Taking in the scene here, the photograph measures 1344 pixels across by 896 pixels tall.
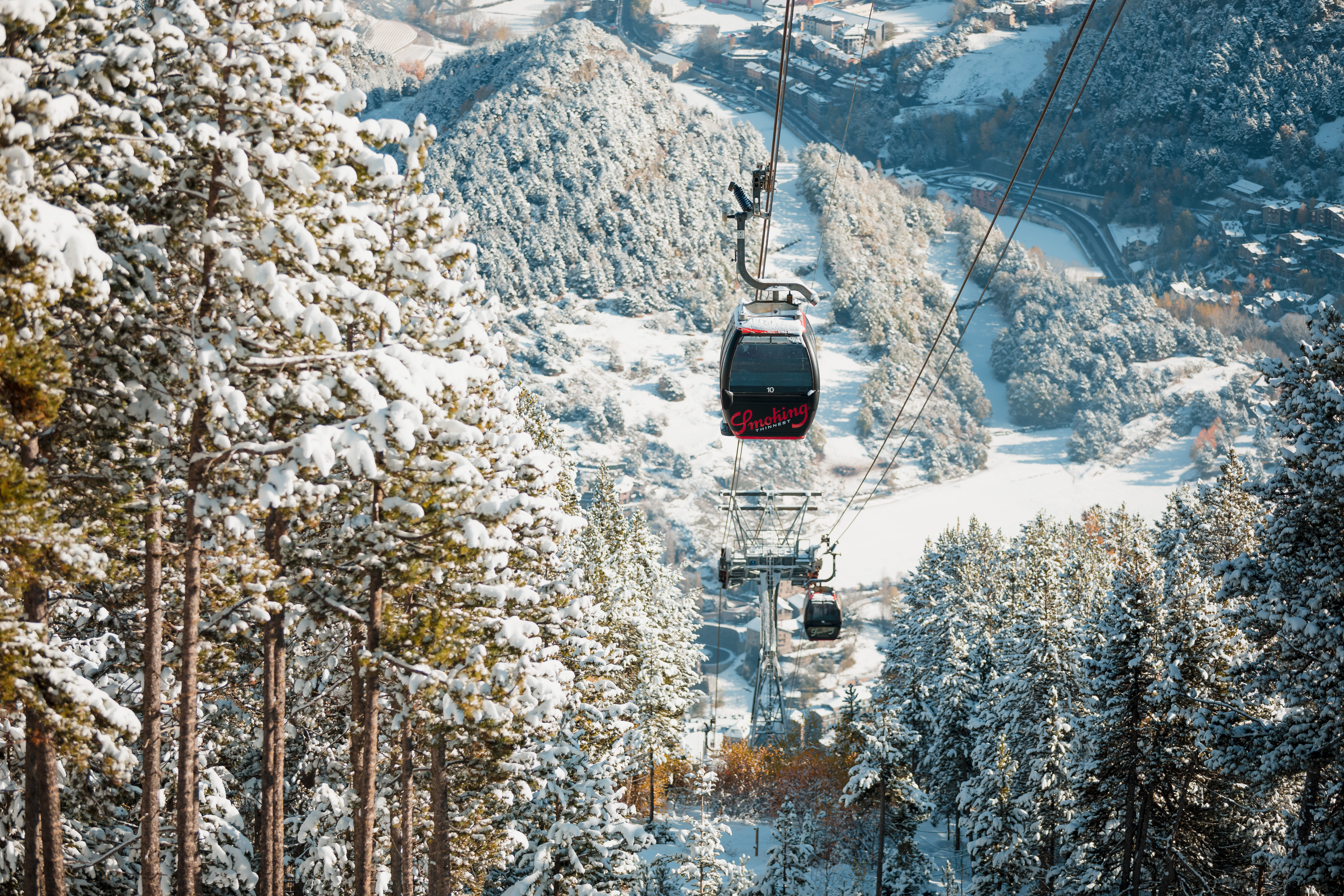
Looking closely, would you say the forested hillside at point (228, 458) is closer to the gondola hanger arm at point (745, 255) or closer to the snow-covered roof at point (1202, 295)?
the gondola hanger arm at point (745, 255)

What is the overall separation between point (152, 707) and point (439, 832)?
7222 mm

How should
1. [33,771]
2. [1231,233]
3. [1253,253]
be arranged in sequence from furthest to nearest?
[1231,233]
[1253,253]
[33,771]

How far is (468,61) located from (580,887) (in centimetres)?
16356

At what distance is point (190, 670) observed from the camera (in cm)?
1069

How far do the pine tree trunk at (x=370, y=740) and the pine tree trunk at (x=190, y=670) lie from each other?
6.77ft

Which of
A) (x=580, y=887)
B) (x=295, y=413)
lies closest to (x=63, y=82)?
(x=295, y=413)

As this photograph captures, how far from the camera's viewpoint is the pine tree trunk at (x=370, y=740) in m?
12.8

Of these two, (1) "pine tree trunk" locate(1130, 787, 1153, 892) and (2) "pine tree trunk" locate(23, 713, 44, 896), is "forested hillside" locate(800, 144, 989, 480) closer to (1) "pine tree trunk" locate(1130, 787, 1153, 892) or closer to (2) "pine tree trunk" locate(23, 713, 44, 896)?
(1) "pine tree trunk" locate(1130, 787, 1153, 892)

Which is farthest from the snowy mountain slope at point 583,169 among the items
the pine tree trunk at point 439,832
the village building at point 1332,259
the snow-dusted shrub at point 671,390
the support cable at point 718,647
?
the pine tree trunk at point 439,832

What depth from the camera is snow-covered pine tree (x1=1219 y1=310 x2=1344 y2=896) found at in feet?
53.0

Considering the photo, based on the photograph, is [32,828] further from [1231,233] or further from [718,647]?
[1231,233]

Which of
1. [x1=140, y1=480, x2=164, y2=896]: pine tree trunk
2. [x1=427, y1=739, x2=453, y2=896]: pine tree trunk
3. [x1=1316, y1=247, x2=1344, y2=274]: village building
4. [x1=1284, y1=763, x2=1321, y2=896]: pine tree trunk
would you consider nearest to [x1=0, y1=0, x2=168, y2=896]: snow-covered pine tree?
[x1=140, y1=480, x2=164, y2=896]: pine tree trunk

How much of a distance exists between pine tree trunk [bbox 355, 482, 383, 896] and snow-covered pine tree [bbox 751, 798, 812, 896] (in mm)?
18937

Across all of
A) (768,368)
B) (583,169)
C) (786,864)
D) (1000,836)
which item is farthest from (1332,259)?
(768,368)
